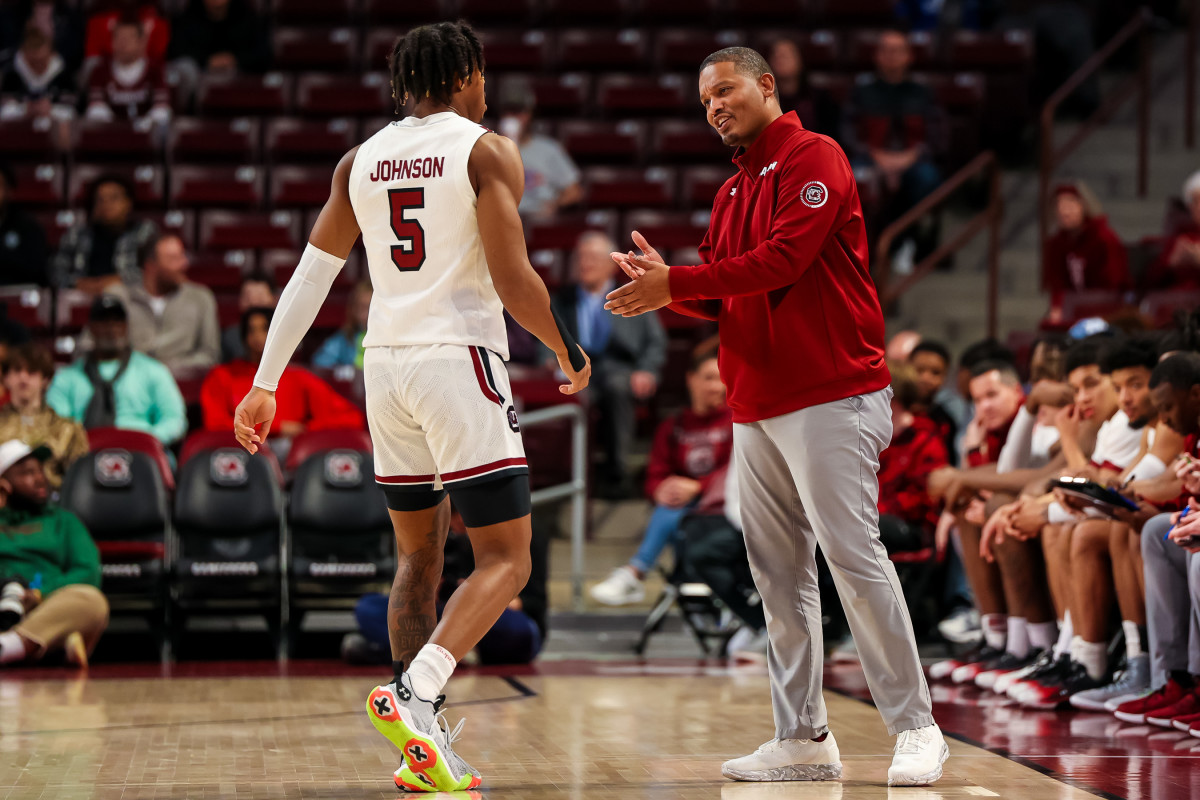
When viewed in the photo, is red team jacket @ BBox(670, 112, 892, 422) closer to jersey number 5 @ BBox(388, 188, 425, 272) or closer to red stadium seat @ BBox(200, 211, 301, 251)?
jersey number 5 @ BBox(388, 188, 425, 272)

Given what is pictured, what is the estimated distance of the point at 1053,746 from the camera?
4148 mm

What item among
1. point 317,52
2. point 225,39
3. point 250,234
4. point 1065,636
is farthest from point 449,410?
point 225,39

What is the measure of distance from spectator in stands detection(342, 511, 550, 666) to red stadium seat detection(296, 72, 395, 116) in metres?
6.26

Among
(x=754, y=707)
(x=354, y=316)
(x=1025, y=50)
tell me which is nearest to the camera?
(x=754, y=707)

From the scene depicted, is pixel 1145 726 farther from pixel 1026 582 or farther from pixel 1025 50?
pixel 1025 50

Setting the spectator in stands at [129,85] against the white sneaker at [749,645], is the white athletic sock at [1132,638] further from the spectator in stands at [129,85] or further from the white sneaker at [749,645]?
the spectator in stands at [129,85]

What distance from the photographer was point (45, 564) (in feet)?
20.1

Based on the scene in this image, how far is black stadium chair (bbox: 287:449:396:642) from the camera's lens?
6.55 m

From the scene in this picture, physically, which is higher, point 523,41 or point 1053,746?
point 523,41

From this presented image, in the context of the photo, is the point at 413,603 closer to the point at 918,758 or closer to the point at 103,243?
the point at 918,758

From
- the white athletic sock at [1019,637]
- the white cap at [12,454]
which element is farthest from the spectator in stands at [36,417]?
the white athletic sock at [1019,637]

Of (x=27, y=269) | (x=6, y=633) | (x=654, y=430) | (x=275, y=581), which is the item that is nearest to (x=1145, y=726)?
(x=275, y=581)

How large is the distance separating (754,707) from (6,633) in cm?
303

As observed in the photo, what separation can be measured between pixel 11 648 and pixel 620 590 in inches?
111
